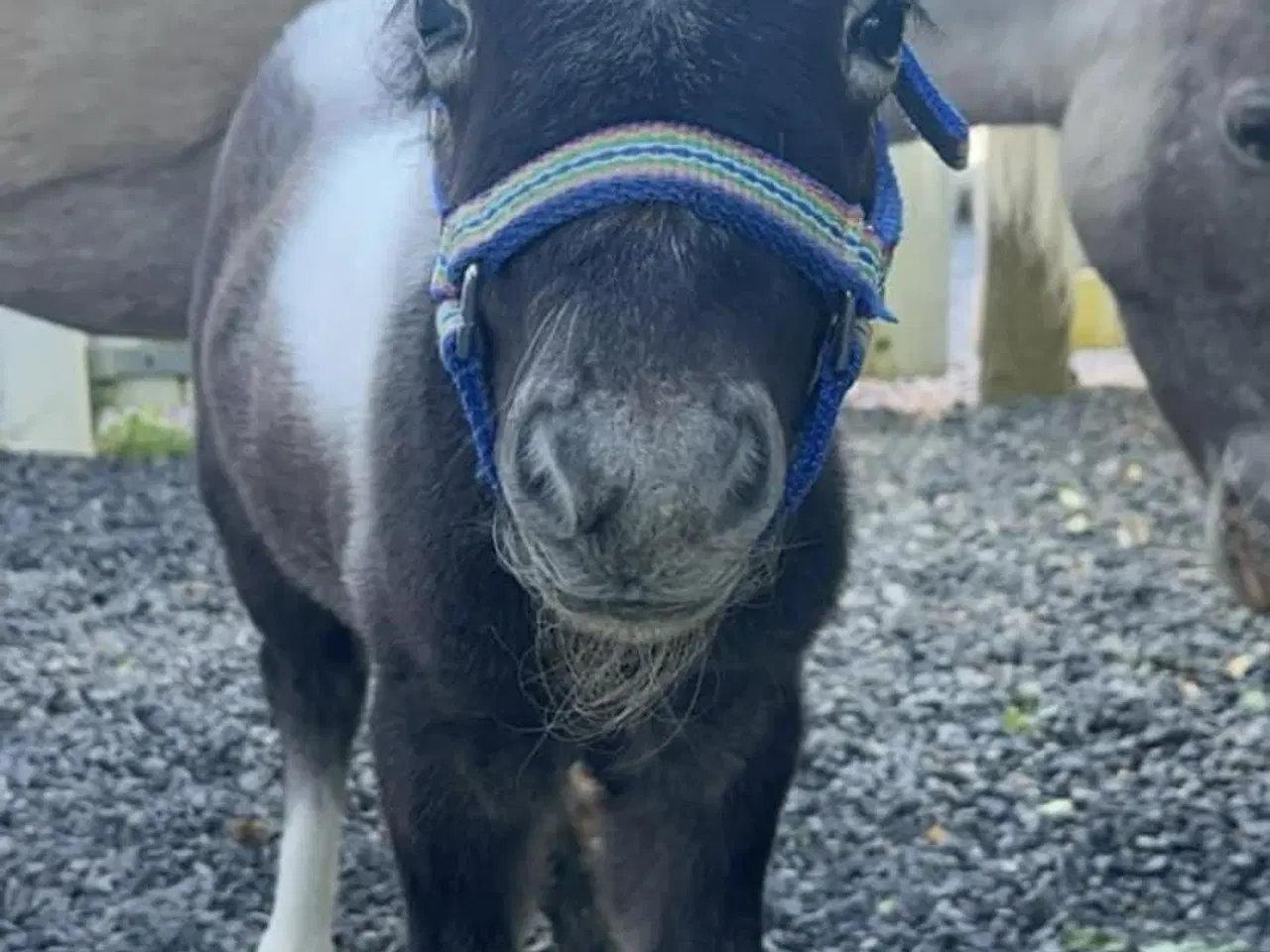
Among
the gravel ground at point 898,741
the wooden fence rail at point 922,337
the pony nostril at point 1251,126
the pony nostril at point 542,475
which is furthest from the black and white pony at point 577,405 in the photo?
the wooden fence rail at point 922,337

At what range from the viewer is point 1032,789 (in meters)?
2.65

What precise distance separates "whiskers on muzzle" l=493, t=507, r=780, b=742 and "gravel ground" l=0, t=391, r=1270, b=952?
89 cm

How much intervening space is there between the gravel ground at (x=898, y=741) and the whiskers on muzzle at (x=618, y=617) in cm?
89

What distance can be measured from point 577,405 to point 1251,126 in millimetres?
1576

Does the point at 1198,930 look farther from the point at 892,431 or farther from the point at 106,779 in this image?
the point at 892,431

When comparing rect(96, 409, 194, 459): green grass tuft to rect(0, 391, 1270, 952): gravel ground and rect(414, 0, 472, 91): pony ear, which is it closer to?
rect(0, 391, 1270, 952): gravel ground

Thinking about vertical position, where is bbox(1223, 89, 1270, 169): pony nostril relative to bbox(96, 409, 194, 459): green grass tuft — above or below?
above

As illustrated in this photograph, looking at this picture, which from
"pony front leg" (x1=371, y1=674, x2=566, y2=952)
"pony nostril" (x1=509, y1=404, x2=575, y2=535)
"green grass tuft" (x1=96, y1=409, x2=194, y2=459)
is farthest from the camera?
"green grass tuft" (x1=96, y1=409, x2=194, y2=459)

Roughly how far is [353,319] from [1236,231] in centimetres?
122

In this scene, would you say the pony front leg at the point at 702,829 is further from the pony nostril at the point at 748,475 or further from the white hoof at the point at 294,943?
the white hoof at the point at 294,943

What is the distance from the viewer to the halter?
1.21 meters

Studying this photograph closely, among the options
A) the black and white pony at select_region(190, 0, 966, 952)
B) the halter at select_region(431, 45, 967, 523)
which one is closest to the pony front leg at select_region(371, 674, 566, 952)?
the black and white pony at select_region(190, 0, 966, 952)

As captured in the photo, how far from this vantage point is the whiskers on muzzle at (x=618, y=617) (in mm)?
1176

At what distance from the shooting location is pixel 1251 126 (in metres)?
2.45
